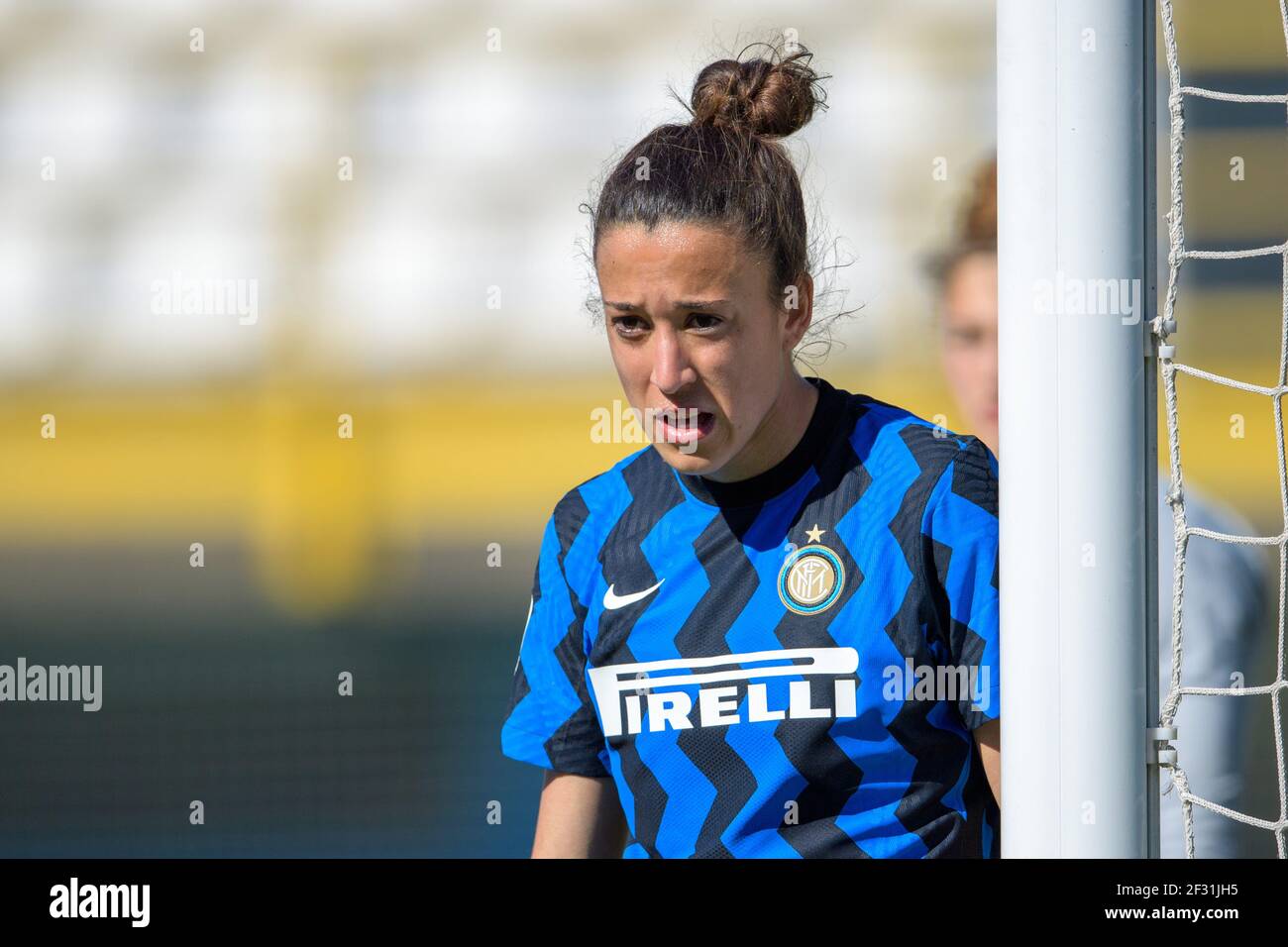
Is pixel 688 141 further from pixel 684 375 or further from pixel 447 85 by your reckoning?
pixel 447 85

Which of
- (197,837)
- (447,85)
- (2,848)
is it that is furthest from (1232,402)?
(2,848)

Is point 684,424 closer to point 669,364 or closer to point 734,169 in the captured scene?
point 669,364

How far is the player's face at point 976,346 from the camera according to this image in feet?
4.49

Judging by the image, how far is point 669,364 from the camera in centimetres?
101

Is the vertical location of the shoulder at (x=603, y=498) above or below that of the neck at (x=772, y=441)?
below

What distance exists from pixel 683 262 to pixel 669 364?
9cm

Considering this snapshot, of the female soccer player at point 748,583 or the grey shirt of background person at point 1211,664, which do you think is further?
the grey shirt of background person at point 1211,664
